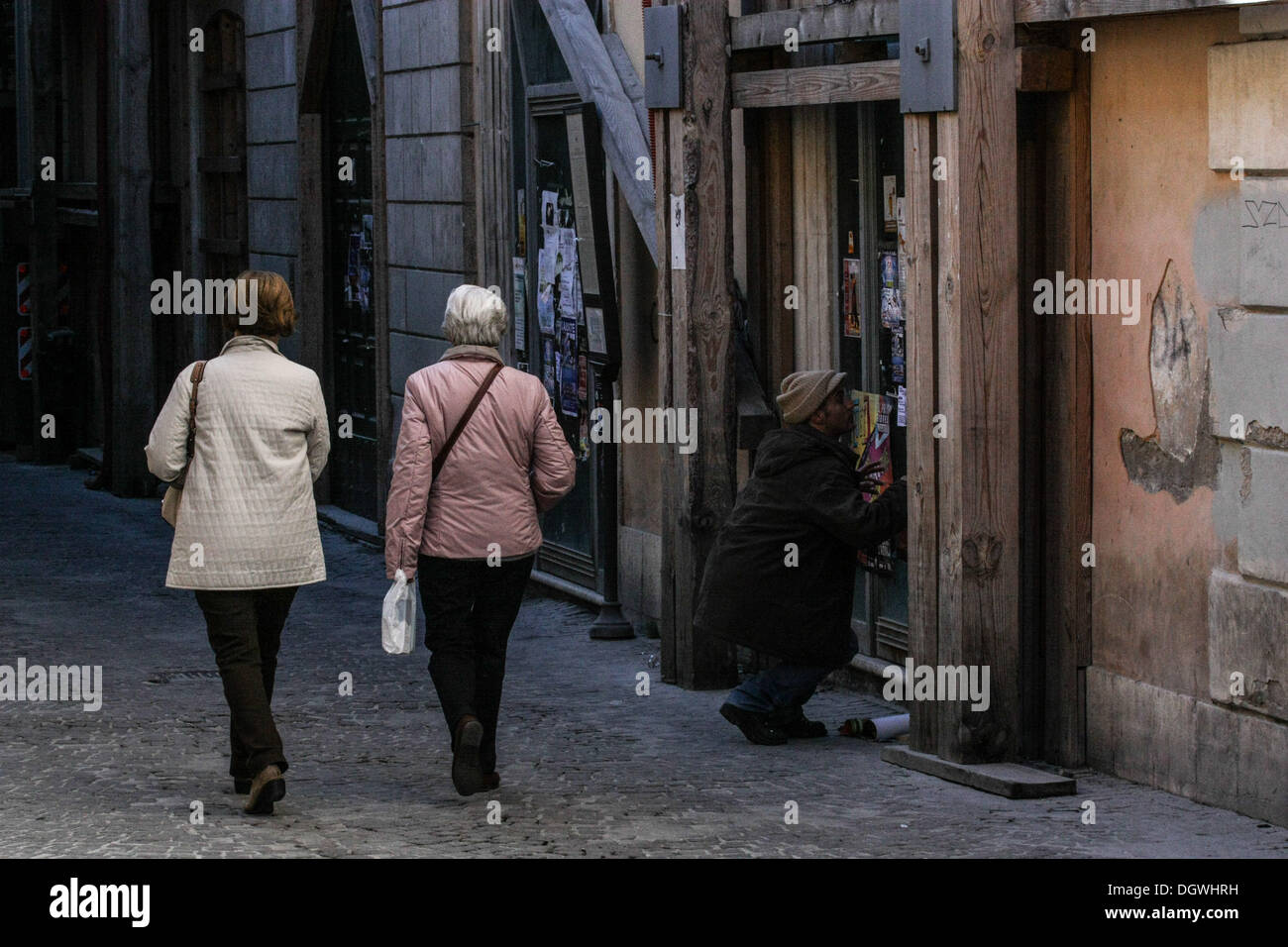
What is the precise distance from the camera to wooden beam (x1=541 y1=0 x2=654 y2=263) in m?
9.58

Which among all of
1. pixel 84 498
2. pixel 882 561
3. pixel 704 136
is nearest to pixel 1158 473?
pixel 882 561

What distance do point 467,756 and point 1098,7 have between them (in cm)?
293

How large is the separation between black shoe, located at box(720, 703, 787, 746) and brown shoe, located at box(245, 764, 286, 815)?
6.08 ft

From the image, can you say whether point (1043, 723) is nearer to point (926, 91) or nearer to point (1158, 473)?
point (1158, 473)

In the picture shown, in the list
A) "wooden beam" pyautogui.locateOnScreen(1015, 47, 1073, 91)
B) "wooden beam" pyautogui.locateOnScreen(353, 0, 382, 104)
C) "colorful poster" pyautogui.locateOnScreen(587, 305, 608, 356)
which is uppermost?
"wooden beam" pyautogui.locateOnScreen(353, 0, 382, 104)

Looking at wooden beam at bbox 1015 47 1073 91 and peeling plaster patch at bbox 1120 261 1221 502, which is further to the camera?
wooden beam at bbox 1015 47 1073 91

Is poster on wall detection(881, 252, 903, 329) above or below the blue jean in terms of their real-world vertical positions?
above

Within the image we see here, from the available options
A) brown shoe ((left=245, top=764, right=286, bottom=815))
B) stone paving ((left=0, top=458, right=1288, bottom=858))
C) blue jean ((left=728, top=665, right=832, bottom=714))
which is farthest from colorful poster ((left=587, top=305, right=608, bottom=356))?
brown shoe ((left=245, top=764, right=286, bottom=815))

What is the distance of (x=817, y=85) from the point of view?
8.04m

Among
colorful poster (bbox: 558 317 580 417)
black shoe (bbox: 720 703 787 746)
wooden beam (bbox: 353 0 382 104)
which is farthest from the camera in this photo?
Answer: wooden beam (bbox: 353 0 382 104)

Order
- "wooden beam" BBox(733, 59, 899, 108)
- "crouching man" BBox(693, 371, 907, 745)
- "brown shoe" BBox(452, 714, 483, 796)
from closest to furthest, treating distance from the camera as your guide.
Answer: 1. "brown shoe" BBox(452, 714, 483, 796)
2. "wooden beam" BBox(733, 59, 899, 108)
3. "crouching man" BBox(693, 371, 907, 745)

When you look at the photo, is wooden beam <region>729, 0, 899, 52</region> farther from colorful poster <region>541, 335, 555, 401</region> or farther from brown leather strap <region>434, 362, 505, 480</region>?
colorful poster <region>541, 335, 555, 401</region>

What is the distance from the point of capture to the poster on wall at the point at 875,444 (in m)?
8.49

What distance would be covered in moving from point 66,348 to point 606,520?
34.1 feet
